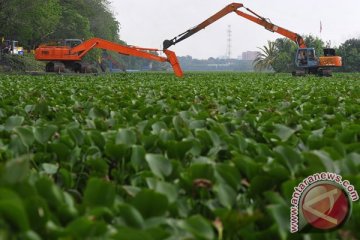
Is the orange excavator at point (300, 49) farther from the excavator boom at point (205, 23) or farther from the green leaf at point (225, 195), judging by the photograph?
the green leaf at point (225, 195)

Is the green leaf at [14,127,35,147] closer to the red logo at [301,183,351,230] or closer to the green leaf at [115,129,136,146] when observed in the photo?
the green leaf at [115,129,136,146]

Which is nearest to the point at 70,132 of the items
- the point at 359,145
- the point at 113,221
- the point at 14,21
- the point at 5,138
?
A: the point at 5,138

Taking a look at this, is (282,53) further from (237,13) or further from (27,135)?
(27,135)

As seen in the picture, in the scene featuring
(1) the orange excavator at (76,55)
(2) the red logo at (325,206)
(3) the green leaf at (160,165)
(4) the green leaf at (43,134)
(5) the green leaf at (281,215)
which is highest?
(1) the orange excavator at (76,55)

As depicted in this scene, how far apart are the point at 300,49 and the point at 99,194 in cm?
2384

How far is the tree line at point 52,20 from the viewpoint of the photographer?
2739cm

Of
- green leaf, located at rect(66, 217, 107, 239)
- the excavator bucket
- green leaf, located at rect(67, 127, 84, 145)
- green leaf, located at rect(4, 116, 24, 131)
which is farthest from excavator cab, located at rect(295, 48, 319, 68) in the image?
green leaf, located at rect(66, 217, 107, 239)

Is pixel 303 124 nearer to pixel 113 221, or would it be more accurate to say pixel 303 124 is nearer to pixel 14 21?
pixel 113 221

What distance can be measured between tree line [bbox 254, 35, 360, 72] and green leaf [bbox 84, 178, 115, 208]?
54787 millimetres

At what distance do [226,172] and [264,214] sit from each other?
16 centimetres

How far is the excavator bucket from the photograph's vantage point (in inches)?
739

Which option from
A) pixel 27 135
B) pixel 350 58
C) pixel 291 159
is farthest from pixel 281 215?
pixel 350 58

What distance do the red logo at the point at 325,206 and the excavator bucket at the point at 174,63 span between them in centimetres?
1747

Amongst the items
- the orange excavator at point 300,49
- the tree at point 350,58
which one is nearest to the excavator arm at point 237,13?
the orange excavator at point 300,49
